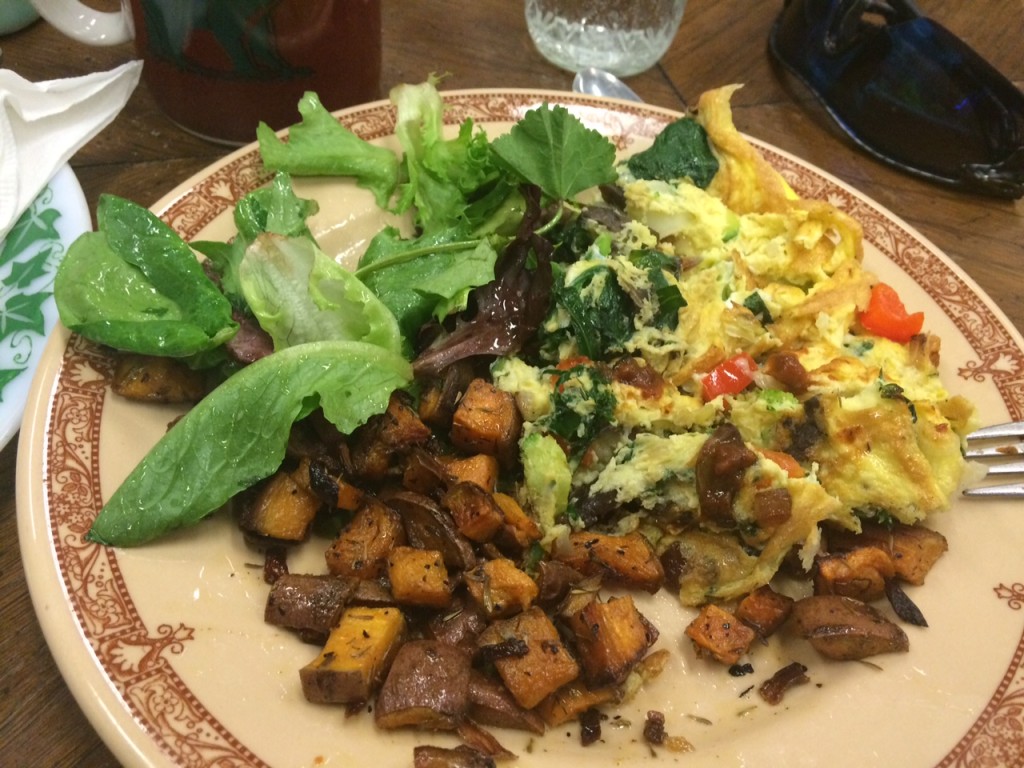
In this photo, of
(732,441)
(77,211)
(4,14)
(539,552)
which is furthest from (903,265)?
(4,14)

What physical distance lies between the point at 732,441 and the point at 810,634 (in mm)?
417

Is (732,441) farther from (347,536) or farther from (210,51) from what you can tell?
(210,51)

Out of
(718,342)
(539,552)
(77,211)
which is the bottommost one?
(539,552)

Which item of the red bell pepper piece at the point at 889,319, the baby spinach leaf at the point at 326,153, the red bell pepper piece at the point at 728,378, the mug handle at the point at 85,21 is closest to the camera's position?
the red bell pepper piece at the point at 728,378

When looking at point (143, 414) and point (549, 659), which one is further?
point (143, 414)

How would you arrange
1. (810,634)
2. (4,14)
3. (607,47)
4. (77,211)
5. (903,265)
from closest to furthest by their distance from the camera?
1. (810,634)
2. (77,211)
3. (903,265)
4. (4,14)
5. (607,47)

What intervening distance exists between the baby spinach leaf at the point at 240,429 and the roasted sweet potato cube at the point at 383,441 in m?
0.07

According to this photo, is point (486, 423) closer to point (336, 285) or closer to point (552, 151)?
point (336, 285)

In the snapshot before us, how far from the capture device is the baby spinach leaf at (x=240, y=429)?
5.08 ft

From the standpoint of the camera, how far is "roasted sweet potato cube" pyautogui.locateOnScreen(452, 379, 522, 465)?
1807mm

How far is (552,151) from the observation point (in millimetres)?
2158

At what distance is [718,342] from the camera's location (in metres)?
2.00

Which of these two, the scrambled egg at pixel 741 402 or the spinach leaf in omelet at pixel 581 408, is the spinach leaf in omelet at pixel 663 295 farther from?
the spinach leaf in omelet at pixel 581 408

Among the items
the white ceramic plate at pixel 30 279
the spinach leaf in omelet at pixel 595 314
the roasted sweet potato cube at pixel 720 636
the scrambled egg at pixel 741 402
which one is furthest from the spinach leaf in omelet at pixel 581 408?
the white ceramic plate at pixel 30 279
